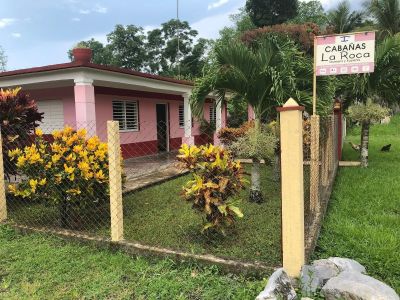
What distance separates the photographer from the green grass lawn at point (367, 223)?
11.9 ft

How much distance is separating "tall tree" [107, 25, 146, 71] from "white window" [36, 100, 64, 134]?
3041cm

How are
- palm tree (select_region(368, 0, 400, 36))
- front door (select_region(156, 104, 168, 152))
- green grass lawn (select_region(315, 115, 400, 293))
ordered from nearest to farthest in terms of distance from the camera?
1. green grass lawn (select_region(315, 115, 400, 293))
2. front door (select_region(156, 104, 168, 152))
3. palm tree (select_region(368, 0, 400, 36))

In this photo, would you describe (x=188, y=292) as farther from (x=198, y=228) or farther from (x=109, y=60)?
(x=109, y=60)

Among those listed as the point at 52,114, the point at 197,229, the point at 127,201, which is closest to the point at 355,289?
the point at 197,229

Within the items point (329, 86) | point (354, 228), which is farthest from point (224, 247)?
point (329, 86)

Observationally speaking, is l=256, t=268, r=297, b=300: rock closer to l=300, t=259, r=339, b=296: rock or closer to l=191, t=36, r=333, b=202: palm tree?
l=300, t=259, r=339, b=296: rock

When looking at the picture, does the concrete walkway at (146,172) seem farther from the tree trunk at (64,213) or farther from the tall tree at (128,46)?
the tall tree at (128,46)

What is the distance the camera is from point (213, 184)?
3930 millimetres

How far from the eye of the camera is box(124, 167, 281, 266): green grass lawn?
12.6 ft

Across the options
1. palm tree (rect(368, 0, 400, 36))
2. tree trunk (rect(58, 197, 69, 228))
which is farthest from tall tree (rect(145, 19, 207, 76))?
tree trunk (rect(58, 197, 69, 228))

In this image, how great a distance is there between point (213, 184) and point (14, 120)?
12.3 ft

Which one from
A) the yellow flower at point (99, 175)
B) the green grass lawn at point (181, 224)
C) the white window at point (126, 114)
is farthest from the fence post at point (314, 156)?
the white window at point (126, 114)

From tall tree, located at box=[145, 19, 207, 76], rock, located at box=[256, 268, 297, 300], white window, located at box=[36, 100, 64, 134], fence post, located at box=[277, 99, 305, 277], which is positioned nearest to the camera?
rock, located at box=[256, 268, 297, 300]

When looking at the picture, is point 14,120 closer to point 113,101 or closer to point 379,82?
point 113,101
